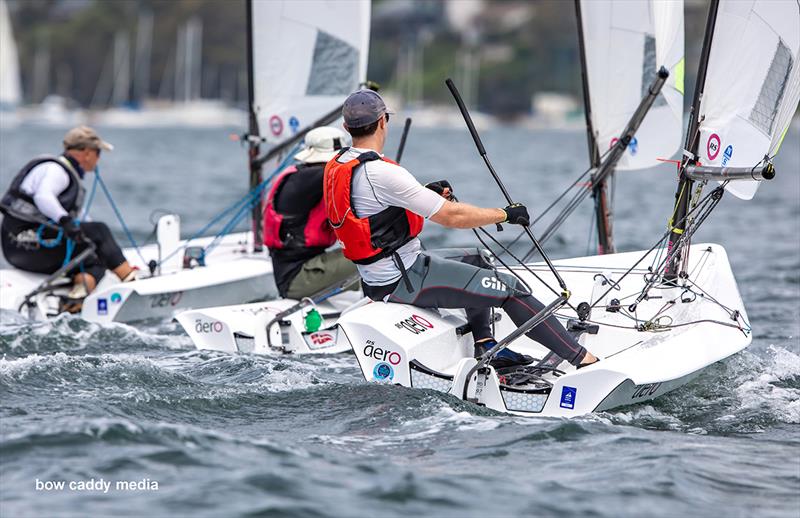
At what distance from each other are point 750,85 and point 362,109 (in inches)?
77.6

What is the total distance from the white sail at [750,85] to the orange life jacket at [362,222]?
160cm

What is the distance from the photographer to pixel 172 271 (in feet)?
26.9

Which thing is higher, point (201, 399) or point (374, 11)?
point (374, 11)

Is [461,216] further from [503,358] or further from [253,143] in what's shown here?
[253,143]

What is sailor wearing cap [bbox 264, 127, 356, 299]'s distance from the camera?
6.75 meters

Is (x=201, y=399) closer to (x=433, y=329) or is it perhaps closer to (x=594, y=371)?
(x=433, y=329)

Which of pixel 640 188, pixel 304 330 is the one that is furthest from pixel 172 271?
pixel 640 188

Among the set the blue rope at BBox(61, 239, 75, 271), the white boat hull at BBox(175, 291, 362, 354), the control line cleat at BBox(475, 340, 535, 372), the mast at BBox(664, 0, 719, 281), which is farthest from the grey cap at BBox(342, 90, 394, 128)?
the blue rope at BBox(61, 239, 75, 271)

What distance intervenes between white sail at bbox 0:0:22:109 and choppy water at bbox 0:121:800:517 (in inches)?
1187

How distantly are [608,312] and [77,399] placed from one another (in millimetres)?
2618

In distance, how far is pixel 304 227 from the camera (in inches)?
269

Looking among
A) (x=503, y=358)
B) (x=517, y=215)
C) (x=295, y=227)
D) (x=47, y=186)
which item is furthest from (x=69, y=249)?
(x=517, y=215)

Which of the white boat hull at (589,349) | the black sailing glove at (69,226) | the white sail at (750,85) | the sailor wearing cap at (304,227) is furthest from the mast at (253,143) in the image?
the white sail at (750,85)

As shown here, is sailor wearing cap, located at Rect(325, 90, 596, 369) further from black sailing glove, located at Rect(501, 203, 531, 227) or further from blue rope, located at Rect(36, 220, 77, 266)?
blue rope, located at Rect(36, 220, 77, 266)
